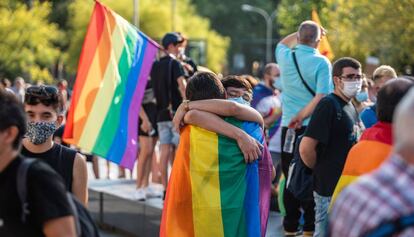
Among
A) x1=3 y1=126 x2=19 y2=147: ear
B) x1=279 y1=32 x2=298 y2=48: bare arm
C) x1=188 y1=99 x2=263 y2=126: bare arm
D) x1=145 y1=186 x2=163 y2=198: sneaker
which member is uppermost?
x1=279 y1=32 x2=298 y2=48: bare arm

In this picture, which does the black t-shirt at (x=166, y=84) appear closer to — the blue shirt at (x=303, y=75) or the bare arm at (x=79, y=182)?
the blue shirt at (x=303, y=75)

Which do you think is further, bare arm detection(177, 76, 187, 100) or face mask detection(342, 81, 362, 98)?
bare arm detection(177, 76, 187, 100)

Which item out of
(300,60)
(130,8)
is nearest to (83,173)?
(300,60)

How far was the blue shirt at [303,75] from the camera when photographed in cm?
871

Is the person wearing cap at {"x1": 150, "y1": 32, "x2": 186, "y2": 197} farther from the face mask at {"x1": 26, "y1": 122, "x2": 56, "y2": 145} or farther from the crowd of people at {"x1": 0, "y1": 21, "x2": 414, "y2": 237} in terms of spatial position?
the face mask at {"x1": 26, "y1": 122, "x2": 56, "y2": 145}

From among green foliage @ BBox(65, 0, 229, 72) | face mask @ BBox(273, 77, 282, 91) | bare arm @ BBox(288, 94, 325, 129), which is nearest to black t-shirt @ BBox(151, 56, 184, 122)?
face mask @ BBox(273, 77, 282, 91)

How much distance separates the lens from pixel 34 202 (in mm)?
3988

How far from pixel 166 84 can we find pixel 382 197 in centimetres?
796

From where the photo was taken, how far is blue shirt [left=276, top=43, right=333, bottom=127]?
8.71 m

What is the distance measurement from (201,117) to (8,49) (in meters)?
35.7

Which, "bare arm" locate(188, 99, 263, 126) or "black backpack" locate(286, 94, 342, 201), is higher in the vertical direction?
"bare arm" locate(188, 99, 263, 126)

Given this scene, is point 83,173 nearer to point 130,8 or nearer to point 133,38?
point 133,38

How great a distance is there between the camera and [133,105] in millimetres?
10805

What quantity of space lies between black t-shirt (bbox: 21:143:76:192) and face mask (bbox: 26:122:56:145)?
7 cm
